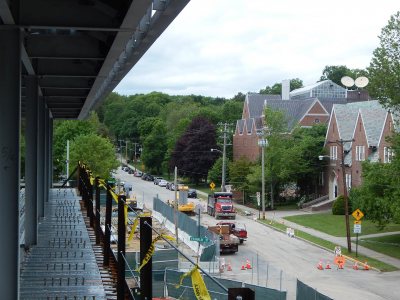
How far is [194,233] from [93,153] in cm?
2978

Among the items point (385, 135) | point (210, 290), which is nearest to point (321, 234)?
point (385, 135)

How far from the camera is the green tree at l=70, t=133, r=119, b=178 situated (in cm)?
6406

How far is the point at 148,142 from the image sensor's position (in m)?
106

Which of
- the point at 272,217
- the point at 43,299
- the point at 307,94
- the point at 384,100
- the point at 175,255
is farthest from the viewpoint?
the point at 307,94

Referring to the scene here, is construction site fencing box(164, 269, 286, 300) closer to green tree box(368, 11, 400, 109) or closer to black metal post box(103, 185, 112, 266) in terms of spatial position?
black metal post box(103, 185, 112, 266)

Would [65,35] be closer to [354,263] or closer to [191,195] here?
[354,263]

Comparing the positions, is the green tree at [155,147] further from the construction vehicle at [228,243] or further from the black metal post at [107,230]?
the black metal post at [107,230]

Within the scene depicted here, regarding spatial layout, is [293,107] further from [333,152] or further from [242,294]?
[242,294]

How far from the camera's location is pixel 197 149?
84.6 metres

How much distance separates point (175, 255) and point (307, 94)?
79895 millimetres

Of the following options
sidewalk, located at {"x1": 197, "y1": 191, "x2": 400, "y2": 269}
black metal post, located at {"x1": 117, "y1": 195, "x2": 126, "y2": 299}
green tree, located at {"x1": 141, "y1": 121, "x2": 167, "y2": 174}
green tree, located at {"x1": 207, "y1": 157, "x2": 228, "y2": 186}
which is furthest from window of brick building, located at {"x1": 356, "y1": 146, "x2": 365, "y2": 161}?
green tree, located at {"x1": 141, "y1": 121, "x2": 167, "y2": 174}

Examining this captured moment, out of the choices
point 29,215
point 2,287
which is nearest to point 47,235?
point 29,215

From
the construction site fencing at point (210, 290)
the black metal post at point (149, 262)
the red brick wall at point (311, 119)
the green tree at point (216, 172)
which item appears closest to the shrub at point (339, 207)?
the red brick wall at point (311, 119)

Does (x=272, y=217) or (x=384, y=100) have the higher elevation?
(x=384, y=100)
